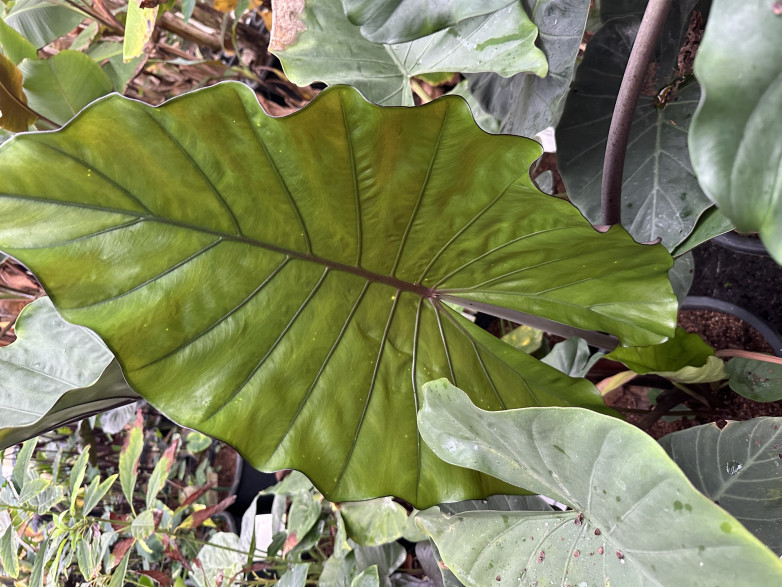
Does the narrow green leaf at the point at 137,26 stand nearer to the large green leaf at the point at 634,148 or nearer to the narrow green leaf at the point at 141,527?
the large green leaf at the point at 634,148

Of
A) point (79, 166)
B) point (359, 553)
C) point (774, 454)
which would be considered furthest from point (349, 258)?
point (359, 553)

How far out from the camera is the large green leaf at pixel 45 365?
2.77 feet

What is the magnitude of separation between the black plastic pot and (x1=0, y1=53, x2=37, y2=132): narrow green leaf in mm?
1412

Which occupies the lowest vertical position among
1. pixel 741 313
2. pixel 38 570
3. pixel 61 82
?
pixel 38 570

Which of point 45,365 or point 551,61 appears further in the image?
point 45,365

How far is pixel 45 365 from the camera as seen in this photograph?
89 cm

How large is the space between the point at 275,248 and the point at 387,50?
60 cm

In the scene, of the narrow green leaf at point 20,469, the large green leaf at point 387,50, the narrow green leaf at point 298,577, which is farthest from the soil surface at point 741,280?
the narrow green leaf at point 20,469

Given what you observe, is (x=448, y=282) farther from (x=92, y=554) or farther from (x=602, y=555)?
(x=92, y=554)

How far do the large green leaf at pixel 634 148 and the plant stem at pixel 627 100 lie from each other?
0.36 ft

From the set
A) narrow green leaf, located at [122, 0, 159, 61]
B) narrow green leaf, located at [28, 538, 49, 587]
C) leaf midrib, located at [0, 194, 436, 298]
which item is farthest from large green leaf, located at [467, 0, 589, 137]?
narrow green leaf, located at [28, 538, 49, 587]

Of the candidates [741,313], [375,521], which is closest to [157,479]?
[375,521]

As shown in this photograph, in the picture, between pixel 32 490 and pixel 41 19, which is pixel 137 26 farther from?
pixel 32 490

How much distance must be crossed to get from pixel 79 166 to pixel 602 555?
0.57 m
